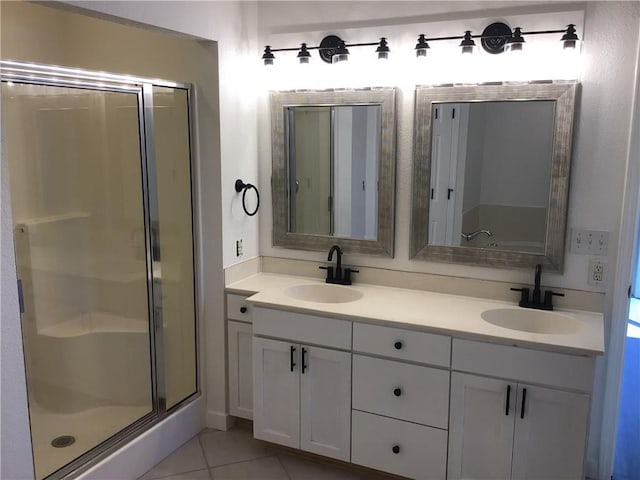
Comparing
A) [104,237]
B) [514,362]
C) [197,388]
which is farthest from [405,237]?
[104,237]

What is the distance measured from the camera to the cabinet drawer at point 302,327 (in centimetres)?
246

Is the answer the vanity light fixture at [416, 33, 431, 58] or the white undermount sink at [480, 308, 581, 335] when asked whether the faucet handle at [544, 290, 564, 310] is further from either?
the vanity light fixture at [416, 33, 431, 58]

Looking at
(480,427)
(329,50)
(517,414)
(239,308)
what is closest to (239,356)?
(239,308)

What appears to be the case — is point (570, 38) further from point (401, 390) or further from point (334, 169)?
point (401, 390)

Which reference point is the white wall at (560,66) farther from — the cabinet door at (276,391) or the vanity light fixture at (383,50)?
the cabinet door at (276,391)

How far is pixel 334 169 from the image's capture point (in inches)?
115

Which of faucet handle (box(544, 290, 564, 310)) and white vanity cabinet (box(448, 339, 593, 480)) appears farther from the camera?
faucet handle (box(544, 290, 564, 310))

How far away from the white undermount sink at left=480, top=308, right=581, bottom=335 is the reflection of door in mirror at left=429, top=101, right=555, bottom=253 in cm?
30

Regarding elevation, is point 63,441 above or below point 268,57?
below

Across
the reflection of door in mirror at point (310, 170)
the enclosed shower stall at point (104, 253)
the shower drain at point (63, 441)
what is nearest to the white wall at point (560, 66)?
the reflection of door in mirror at point (310, 170)

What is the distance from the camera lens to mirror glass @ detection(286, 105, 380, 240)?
111 inches

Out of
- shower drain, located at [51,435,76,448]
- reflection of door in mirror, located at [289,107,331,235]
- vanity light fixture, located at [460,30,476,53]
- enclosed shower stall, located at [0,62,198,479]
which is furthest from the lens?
reflection of door in mirror, located at [289,107,331,235]

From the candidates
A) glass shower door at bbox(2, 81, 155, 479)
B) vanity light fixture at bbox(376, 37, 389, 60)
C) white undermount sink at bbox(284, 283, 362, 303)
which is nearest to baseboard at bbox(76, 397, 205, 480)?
glass shower door at bbox(2, 81, 155, 479)

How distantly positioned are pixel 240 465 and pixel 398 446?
32.6 inches
